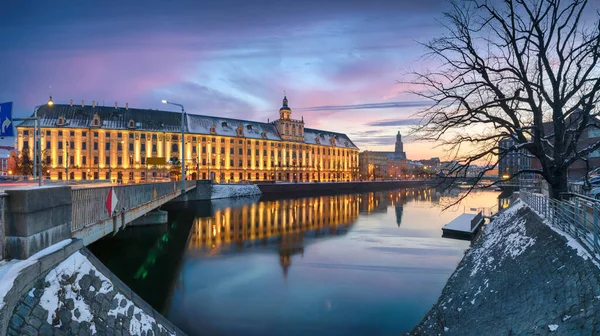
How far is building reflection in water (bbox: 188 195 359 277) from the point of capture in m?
27.0

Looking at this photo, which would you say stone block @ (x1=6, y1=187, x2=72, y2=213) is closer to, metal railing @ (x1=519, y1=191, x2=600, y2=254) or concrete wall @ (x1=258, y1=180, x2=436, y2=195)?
metal railing @ (x1=519, y1=191, x2=600, y2=254)

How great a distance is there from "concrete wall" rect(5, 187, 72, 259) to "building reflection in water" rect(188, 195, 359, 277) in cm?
1412

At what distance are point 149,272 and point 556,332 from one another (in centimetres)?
1955

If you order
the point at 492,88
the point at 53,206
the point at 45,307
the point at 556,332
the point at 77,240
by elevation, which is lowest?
the point at 556,332

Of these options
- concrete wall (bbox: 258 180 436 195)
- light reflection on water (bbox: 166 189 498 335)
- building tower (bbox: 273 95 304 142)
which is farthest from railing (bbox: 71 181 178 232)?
building tower (bbox: 273 95 304 142)

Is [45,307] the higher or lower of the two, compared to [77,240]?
lower

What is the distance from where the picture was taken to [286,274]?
1989 centimetres

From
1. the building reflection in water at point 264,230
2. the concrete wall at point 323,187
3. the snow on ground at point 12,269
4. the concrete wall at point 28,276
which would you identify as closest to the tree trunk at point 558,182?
Result: the building reflection in water at point 264,230

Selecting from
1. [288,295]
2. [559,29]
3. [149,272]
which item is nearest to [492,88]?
[559,29]

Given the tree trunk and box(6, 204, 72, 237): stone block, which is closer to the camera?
box(6, 204, 72, 237): stone block

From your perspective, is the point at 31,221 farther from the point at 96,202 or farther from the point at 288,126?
the point at 288,126

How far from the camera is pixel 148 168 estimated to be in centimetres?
8700

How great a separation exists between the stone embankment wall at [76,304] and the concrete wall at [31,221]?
436mm

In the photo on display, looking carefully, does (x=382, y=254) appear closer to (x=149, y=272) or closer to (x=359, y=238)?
(x=359, y=238)
